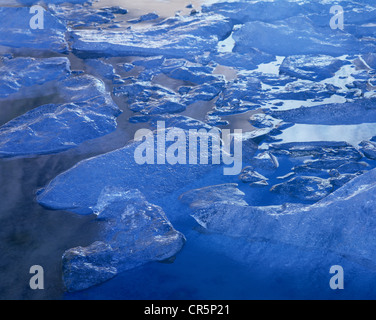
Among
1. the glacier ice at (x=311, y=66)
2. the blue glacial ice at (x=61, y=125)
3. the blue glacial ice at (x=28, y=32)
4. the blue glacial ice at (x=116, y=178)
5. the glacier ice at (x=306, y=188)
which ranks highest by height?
the blue glacial ice at (x=28, y=32)

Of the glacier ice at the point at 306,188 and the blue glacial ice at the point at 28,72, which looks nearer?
the glacier ice at the point at 306,188

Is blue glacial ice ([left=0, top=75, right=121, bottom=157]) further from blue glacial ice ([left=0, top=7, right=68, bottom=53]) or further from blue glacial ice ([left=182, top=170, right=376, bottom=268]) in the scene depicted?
blue glacial ice ([left=0, top=7, right=68, bottom=53])

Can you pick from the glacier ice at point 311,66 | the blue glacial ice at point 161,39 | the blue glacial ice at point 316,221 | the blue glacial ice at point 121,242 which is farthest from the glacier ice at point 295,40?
the blue glacial ice at point 121,242

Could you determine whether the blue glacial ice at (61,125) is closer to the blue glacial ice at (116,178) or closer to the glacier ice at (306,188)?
the blue glacial ice at (116,178)

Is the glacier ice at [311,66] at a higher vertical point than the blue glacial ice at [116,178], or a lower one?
higher

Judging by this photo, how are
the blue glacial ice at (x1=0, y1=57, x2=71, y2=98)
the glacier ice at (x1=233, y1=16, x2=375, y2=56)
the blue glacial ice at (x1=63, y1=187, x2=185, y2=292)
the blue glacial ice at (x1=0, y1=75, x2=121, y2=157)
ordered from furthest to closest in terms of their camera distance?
the glacier ice at (x1=233, y1=16, x2=375, y2=56), the blue glacial ice at (x1=0, y1=57, x2=71, y2=98), the blue glacial ice at (x1=0, y1=75, x2=121, y2=157), the blue glacial ice at (x1=63, y1=187, x2=185, y2=292)

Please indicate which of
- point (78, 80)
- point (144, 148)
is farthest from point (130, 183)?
point (78, 80)

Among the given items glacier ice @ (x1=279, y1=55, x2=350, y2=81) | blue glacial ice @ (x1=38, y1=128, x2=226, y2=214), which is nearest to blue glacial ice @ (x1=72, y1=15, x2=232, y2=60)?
glacier ice @ (x1=279, y1=55, x2=350, y2=81)

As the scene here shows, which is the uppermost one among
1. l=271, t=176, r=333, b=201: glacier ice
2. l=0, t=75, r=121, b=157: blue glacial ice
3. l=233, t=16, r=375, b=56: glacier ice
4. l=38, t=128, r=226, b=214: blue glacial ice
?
l=233, t=16, r=375, b=56: glacier ice

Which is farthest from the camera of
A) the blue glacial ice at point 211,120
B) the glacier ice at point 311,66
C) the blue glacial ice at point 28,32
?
the blue glacial ice at point 28,32

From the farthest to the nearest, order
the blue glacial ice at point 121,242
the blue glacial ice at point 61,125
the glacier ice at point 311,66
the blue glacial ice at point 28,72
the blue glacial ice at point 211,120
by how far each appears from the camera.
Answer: the glacier ice at point 311,66, the blue glacial ice at point 28,72, the blue glacial ice at point 61,125, the blue glacial ice at point 211,120, the blue glacial ice at point 121,242

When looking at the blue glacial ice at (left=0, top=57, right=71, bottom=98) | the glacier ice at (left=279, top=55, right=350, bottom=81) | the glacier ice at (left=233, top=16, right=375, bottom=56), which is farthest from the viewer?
the glacier ice at (left=233, top=16, right=375, bottom=56)
